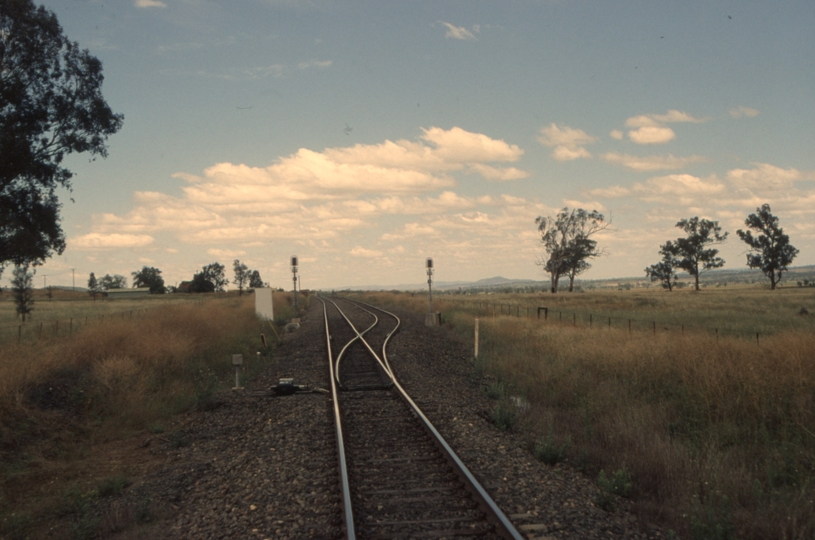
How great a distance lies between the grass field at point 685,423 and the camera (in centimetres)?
610

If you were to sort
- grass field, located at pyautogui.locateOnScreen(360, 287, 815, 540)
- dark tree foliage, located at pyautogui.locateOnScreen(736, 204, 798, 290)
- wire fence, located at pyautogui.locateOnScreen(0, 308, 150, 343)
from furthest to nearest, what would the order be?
dark tree foliage, located at pyautogui.locateOnScreen(736, 204, 798, 290) < wire fence, located at pyautogui.locateOnScreen(0, 308, 150, 343) < grass field, located at pyautogui.locateOnScreen(360, 287, 815, 540)

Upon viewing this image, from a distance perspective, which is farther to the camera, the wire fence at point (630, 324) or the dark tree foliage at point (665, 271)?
the dark tree foliage at point (665, 271)

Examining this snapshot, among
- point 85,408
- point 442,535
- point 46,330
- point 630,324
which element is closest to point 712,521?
point 442,535

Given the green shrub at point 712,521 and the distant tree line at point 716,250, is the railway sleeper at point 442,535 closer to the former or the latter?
the green shrub at point 712,521

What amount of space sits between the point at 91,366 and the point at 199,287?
116 m

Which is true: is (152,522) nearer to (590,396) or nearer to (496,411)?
(496,411)

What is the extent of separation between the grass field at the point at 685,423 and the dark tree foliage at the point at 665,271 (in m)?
96.0

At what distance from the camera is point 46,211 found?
24.8 metres

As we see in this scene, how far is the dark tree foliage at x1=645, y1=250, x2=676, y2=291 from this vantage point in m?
104

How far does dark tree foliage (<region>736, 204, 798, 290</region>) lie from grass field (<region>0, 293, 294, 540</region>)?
9254cm

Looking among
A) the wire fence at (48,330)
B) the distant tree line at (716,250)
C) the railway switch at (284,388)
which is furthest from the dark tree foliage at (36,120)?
the distant tree line at (716,250)

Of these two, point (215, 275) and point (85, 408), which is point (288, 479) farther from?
point (215, 275)

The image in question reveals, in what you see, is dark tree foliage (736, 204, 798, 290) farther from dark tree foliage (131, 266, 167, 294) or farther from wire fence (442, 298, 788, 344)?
dark tree foliage (131, 266, 167, 294)

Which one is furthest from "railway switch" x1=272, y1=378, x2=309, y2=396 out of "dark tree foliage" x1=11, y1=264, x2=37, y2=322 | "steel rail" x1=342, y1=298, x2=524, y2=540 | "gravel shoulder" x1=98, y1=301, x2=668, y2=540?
"dark tree foliage" x1=11, y1=264, x2=37, y2=322
